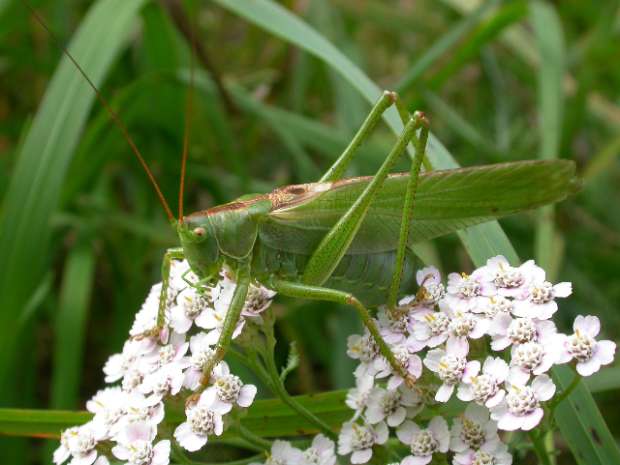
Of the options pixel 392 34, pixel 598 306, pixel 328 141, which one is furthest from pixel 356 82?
pixel 392 34

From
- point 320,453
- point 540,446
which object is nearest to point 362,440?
point 320,453

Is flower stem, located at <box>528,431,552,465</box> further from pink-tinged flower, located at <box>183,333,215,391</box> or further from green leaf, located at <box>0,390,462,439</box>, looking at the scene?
pink-tinged flower, located at <box>183,333,215,391</box>

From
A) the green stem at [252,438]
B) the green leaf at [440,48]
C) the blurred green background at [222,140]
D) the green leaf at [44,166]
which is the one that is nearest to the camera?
the green stem at [252,438]

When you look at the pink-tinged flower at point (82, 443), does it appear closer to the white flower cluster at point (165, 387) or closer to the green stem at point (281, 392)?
the white flower cluster at point (165, 387)

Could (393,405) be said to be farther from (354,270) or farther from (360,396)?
(354,270)

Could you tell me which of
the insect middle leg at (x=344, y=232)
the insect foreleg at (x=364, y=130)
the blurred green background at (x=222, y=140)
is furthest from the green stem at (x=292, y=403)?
the blurred green background at (x=222, y=140)

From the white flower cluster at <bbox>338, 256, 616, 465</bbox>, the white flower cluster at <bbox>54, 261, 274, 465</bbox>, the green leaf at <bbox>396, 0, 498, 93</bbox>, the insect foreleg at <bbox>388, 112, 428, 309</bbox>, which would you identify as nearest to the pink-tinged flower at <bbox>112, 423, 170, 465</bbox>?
the white flower cluster at <bbox>54, 261, 274, 465</bbox>
